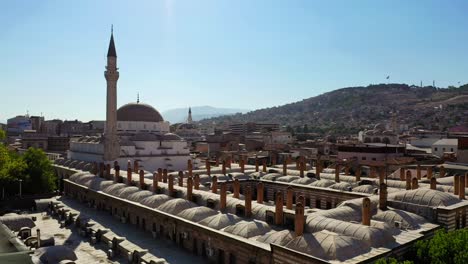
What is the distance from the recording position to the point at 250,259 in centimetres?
1842

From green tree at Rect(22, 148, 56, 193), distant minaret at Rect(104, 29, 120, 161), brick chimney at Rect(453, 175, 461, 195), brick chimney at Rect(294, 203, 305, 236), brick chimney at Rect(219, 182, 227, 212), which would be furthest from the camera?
distant minaret at Rect(104, 29, 120, 161)

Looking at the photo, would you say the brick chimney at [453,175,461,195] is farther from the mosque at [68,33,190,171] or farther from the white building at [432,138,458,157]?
the white building at [432,138,458,157]

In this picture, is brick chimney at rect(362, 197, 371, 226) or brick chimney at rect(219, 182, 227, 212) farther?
brick chimney at rect(219, 182, 227, 212)

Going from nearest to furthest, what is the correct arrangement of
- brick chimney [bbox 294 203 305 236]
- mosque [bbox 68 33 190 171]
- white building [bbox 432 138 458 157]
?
brick chimney [bbox 294 203 305 236] < mosque [bbox 68 33 190 171] < white building [bbox 432 138 458 157]

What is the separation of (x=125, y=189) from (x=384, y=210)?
59.4 ft

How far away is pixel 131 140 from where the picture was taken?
152ft

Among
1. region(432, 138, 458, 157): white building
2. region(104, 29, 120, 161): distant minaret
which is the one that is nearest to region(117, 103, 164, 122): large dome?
region(104, 29, 120, 161): distant minaret

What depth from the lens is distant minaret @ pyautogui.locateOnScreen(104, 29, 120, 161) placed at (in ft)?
142

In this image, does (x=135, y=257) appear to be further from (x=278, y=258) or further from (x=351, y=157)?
(x=351, y=157)

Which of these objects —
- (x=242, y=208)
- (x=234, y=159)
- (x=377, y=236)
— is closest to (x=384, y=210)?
(x=377, y=236)

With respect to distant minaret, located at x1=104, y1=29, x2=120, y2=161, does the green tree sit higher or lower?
lower

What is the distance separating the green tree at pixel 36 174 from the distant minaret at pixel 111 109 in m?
5.89

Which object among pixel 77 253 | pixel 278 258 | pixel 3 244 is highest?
pixel 3 244

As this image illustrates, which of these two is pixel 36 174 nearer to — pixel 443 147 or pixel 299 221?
pixel 299 221
